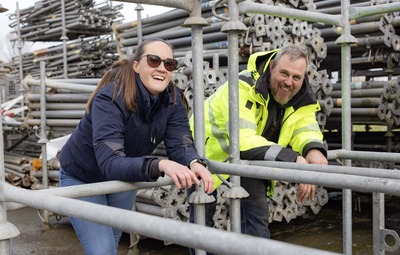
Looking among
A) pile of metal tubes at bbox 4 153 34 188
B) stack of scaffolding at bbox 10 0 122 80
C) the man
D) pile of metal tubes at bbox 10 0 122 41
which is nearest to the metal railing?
the man

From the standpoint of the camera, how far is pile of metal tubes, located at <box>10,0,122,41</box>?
40.0 feet

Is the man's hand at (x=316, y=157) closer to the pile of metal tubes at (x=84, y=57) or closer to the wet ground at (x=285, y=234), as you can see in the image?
the wet ground at (x=285, y=234)

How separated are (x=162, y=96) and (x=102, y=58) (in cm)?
966

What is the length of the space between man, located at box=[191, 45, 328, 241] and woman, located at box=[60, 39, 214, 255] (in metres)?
0.45

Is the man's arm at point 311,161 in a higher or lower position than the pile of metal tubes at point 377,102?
lower

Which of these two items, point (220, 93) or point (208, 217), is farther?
point (208, 217)

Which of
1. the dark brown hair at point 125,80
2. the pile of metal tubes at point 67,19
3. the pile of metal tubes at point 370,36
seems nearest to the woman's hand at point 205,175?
the dark brown hair at point 125,80

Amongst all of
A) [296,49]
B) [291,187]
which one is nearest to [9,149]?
[291,187]

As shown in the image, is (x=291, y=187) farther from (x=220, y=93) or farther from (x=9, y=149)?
(x=9, y=149)

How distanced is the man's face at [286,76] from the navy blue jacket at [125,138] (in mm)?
654

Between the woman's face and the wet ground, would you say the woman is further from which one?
the wet ground

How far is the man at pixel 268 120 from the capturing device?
3.21 meters

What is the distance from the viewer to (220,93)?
3553 millimetres

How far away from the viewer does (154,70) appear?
112 inches
